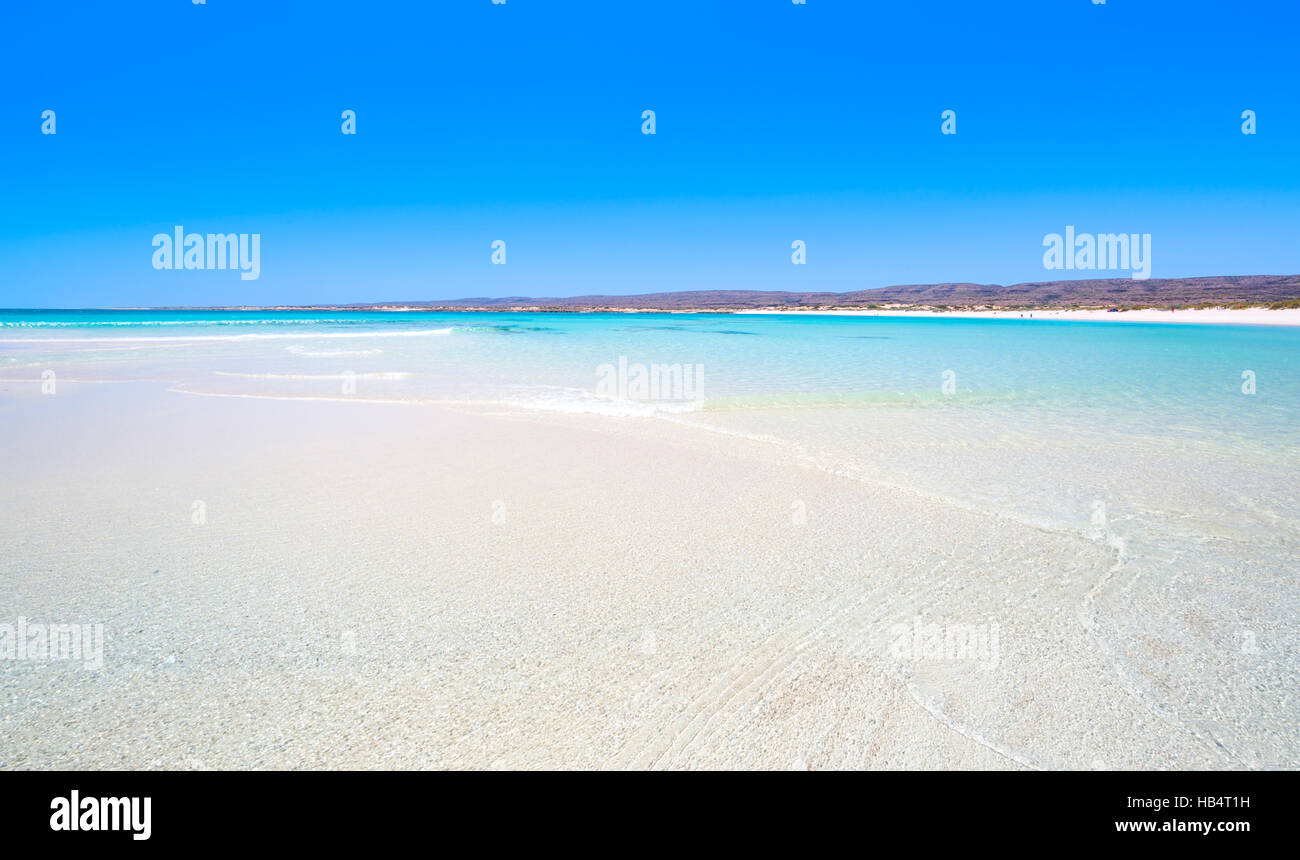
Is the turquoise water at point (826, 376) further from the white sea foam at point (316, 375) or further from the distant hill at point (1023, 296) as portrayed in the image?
the distant hill at point (1023, 296)

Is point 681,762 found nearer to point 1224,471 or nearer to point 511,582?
point 511,582

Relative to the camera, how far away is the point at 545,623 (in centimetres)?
333

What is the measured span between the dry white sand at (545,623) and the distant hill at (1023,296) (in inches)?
2908

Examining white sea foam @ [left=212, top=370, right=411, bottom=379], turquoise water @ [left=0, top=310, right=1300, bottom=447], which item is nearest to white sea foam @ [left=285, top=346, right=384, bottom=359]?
turquoise water @ [left=0, top=310, right=1300, bottom=447]

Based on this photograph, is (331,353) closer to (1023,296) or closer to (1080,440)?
(1080,440)

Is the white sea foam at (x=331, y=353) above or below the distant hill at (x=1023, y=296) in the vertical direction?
below

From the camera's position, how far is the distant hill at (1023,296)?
8762cm

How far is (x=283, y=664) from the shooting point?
293cm

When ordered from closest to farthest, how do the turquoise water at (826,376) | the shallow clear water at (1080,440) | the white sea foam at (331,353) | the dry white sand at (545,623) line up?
the dry white sand at (545,623) → the shallow clear water at (1080,440) → the turquoise water at (826,376) → the white sea foam at (331,353)

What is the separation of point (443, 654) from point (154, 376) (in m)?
16.3

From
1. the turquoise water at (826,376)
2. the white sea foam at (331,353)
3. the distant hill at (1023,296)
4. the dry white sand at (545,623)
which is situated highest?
the distant hill at (1023,296)

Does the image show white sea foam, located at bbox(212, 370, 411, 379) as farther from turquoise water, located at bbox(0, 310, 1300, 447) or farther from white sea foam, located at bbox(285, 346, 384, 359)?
white sea foam, located at bbox(285, 346, 384, 359)

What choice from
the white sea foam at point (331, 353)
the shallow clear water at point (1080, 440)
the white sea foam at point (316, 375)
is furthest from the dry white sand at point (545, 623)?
the white sea foam at point (331, 353)
